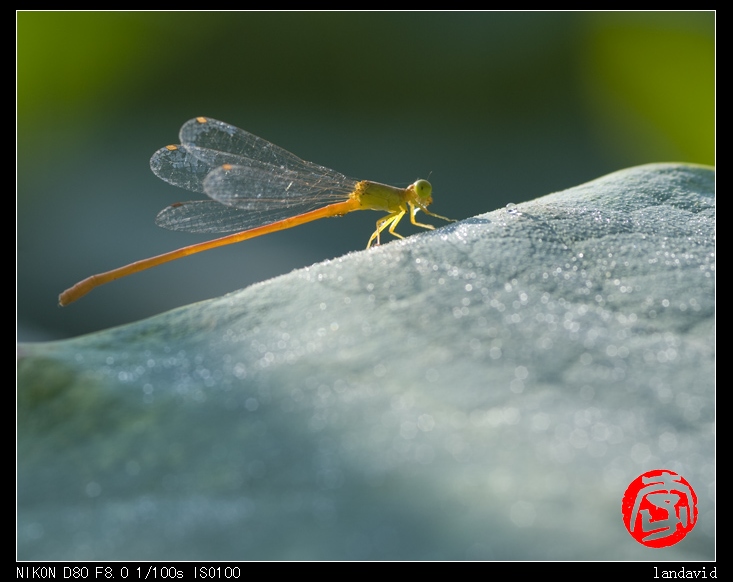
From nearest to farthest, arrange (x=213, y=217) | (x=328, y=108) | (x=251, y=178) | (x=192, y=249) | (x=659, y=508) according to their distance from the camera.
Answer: (x=659, y=508) → (x=192, y=249) → (x=251, y=178) → (x=213, y=217) → (x=328, y=108)

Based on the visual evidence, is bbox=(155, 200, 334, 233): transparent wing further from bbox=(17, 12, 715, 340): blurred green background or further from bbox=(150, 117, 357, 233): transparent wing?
bbox=(17, 12, 715, 340): blurred green background

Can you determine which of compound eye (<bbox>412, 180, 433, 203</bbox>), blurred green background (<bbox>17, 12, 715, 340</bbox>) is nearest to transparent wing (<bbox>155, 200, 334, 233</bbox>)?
compound eye (<bbox>412, 180, 433, 203</bbox>)

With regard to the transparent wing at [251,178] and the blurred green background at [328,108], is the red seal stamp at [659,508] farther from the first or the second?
the blurred green background at [328,108]

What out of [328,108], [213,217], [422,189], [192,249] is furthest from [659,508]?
[328,108]

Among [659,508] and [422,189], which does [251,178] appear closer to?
[422,189]

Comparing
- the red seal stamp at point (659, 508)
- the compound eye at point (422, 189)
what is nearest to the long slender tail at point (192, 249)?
the compound eye at point (422, 189)

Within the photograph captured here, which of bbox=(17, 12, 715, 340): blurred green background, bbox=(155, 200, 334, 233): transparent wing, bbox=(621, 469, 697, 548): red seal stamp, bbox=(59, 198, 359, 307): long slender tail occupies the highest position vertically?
bbox=(17, 12, 715, 340): blurred green background
